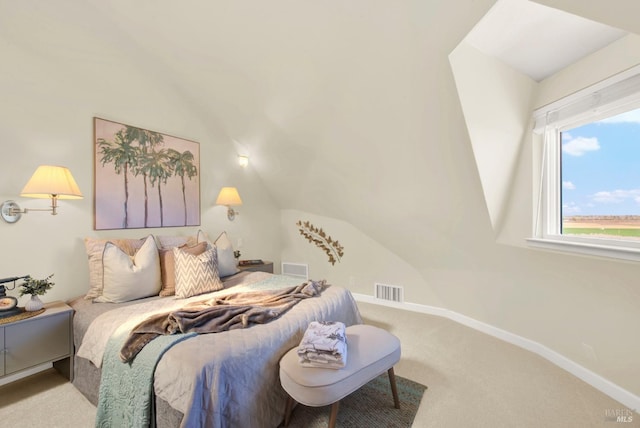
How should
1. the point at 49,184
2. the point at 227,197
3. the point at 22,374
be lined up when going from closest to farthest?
1. the point at 49,184
2. the point at 22,374
3. the point at 227,197

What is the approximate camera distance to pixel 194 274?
2.39m

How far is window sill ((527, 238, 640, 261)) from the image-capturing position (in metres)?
1.67

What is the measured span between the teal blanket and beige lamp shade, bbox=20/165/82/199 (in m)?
1.13

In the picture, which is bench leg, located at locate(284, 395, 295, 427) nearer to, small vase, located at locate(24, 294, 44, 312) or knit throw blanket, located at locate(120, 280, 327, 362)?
knit throw blanket, located at locate(120, 280, 327, 362)

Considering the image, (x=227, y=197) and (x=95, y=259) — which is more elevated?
(x=227, y=197)

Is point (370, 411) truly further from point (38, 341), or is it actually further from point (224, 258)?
point (38, 341)

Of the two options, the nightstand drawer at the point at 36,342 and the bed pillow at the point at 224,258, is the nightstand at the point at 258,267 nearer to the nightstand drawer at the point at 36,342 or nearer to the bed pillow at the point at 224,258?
the bed pillow at the point at 224,258

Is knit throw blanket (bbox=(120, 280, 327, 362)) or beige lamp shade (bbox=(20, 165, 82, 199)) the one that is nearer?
knit throw blanket (bbox=(120, 280, 327, 362))

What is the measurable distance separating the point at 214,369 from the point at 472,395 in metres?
1.75

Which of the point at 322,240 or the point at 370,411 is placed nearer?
the point at 370,411

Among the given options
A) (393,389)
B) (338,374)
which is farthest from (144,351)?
(393,389)

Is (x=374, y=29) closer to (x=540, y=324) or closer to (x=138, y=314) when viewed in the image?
(x=138, y=314)

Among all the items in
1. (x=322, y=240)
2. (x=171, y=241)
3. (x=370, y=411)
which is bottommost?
(x=370, y=411)

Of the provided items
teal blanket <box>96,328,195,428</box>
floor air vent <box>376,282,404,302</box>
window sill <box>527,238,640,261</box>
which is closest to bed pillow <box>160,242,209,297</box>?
teal blanket <box>96,328,195,428</box>
